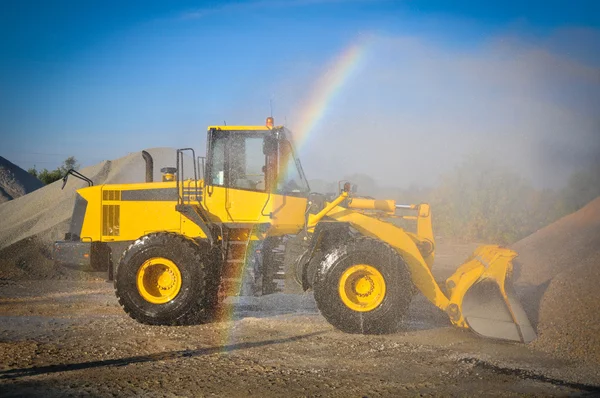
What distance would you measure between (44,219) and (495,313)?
19.8 metres

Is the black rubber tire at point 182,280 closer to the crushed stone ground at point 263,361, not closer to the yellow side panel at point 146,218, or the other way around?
the crushed stone ground at point 263,361

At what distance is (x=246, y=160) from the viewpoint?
8.81 m

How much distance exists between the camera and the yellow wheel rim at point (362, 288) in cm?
785

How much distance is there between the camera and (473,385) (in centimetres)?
558

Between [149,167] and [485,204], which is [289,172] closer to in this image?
[149,167]

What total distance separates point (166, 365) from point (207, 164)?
11.7 ft

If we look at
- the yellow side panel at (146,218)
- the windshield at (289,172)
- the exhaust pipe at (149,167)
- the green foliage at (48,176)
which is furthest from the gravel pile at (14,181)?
the windshield at (289,172)

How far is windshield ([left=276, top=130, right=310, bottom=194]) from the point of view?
→ 8734 mm

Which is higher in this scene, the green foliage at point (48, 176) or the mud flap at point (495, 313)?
the green foliage at point (48, 176)

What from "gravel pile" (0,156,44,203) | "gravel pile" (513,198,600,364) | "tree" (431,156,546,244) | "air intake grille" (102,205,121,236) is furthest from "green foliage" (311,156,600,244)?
"gravel pile" (0,156,44,203)

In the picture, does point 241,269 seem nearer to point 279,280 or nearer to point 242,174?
point 279,280

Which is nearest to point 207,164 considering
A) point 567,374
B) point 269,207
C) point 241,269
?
point 269,207

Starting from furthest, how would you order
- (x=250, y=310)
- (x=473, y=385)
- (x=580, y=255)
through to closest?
(x=580, y=255), (x=250, y=310), (x=473, y=385)

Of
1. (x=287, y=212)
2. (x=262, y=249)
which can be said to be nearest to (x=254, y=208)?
(x=287, y=212)
